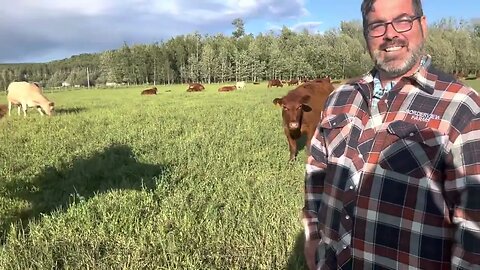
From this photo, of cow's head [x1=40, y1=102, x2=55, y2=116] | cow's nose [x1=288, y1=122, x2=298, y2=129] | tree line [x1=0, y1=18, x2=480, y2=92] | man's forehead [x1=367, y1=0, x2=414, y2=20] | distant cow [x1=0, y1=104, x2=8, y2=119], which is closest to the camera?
man's forehead [x1=367, y1=0, x2=414, y2=20]

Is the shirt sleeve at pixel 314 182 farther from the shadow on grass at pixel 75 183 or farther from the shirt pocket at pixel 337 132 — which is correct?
the shadow on grass at pixel 75 183

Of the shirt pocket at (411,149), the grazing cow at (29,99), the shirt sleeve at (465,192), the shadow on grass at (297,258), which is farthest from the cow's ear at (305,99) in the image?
the grazing cow at (29,99)

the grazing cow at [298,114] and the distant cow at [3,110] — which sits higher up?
the distant cow at [3,110]

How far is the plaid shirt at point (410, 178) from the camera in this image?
170cm

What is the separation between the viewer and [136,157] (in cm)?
816

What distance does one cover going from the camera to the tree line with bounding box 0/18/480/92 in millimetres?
79812

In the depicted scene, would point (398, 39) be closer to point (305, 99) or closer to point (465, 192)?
point (465, 192)

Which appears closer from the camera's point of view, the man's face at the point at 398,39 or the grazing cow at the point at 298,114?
the man's face at the point at 398,39

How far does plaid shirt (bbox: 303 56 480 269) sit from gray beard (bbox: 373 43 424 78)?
47 millimetres

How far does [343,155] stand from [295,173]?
5.01m

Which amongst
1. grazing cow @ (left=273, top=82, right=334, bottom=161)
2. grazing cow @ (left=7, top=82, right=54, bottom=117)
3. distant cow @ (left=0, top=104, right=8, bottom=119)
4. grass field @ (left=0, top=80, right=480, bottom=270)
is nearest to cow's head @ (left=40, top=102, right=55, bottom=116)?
grazing cow @ (left=7, top=82, right=54, bottom=117)

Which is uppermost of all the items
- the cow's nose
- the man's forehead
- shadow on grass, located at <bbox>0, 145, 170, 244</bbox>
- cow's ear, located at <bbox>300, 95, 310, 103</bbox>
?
the man's forehead

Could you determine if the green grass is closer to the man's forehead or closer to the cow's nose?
the cow's nose

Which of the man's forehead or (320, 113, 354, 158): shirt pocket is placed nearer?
the man's forehead
